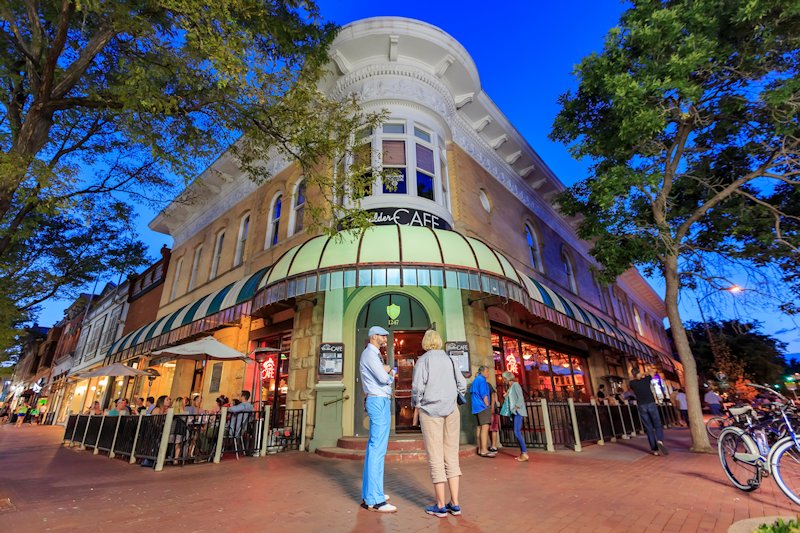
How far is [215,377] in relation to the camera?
12.6 metres

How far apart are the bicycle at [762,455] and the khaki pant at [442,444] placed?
10.5 ft

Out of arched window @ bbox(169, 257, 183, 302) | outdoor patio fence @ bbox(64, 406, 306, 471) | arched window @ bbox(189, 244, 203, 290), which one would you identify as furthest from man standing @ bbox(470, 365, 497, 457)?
arched window @ bbox(169, 257, 183, 302)

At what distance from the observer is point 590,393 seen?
15.5m

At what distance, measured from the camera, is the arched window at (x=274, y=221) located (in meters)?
13.0

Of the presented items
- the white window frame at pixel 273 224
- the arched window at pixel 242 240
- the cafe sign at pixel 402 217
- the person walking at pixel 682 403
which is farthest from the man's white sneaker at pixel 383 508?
the person walking at pixel 682 403

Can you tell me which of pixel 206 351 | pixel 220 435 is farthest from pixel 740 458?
pixel 206 351

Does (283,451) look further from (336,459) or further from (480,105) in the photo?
(480,105)

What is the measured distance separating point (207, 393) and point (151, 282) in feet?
36.3

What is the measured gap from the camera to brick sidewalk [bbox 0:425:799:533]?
3.35m

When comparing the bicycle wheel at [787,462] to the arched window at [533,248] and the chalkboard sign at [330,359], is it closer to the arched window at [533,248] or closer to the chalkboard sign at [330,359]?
the chalkboard sign at [330,359]

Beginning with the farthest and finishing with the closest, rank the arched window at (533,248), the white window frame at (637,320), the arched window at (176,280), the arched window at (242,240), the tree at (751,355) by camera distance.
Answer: the tree at (751,355) → the white window frame at (637,320) → the arched window at (176,280) → the arched window at (533,248) → the arched window at (242,240)

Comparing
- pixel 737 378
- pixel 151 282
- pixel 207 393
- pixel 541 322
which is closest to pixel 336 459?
pixel 207 393

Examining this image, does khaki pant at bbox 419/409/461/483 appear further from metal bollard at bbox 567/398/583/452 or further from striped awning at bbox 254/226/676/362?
metal bollard at bbox 567/398/583/452

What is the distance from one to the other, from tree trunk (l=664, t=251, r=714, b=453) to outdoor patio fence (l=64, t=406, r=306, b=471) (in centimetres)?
882
